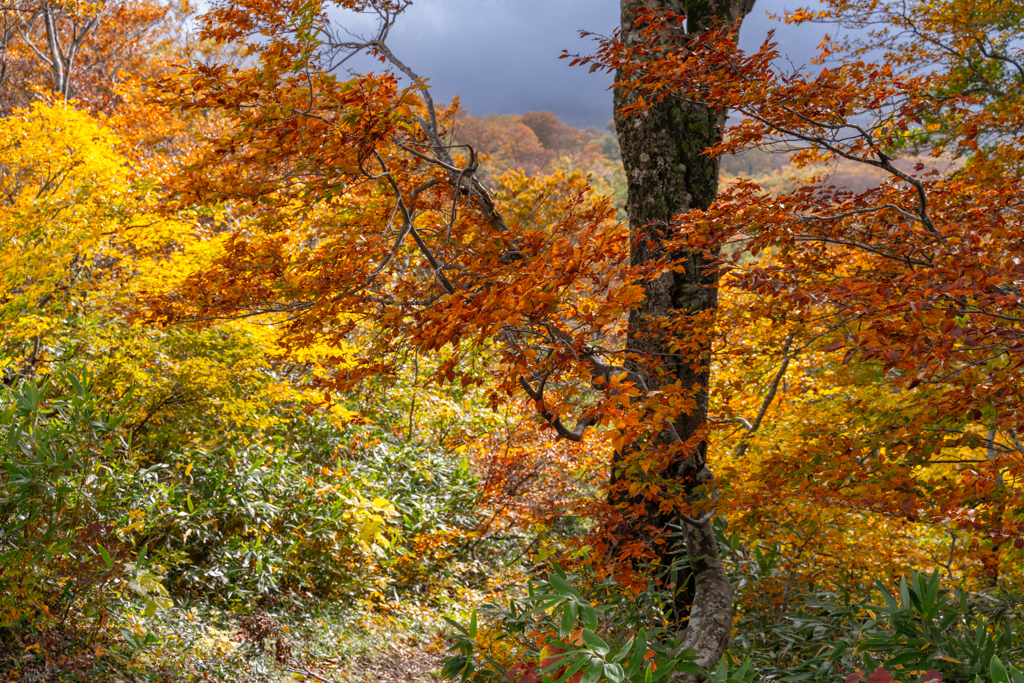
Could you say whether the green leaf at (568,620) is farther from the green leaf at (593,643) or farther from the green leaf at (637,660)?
the green leaf at (637,660)

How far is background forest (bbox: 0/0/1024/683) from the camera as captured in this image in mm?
2426

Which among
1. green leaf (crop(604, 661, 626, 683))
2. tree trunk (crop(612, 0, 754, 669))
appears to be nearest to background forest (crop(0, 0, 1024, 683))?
green leaf (crop(604, 661, 626, 683))

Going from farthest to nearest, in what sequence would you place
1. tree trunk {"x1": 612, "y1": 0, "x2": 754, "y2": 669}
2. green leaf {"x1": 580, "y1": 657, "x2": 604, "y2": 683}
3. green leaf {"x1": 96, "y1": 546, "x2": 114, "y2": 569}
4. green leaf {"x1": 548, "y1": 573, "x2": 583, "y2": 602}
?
1. tree trunk {"x1": 612, "y1": 0, "x2": 754, "y2": 669}
2. green leaf {"x1": 96, "y1": 546, "x2": 114, "y2": 569}
3. green leaf {"x1": 548, "y1": 573, "x2": 583, "y2": 602}
4. green leaf {"x1": 580, "y1": 657, "x2": 604, "y2": 683}

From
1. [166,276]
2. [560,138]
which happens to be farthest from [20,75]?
[560,138]

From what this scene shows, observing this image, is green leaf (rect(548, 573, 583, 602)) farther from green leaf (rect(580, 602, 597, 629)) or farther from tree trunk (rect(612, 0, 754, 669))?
tree trunk (rect(612, 0, 754, 669))

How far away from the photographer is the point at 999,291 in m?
2.32

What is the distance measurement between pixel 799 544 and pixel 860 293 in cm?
280

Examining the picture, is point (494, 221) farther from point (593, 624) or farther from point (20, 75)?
point (20, 75)

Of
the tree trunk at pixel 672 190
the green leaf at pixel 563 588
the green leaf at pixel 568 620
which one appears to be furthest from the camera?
the tree trunk at pixel 672 190

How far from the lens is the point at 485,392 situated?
4473 millimetres

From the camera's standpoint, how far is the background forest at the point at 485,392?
2426 mm

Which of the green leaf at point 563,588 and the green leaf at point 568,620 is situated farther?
the green leaf at point 563,588

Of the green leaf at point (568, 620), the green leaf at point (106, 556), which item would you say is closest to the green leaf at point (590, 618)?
the green leaf at point (568, 620)

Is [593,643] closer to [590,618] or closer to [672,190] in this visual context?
[590,618]
